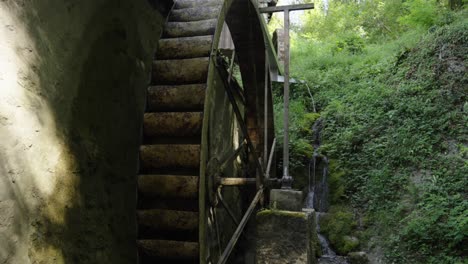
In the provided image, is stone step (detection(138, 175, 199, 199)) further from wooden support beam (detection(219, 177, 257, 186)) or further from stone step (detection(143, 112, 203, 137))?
wooden support beam (detection(219, 177, 257, 186))

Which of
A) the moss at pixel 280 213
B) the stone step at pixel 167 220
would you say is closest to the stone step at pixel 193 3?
the stone step at pixel 167 220

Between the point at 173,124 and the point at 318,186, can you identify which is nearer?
the point at 173,124

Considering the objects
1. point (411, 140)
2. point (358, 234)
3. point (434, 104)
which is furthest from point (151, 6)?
point (434, 104)

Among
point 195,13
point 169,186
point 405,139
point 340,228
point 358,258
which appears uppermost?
point 195,13

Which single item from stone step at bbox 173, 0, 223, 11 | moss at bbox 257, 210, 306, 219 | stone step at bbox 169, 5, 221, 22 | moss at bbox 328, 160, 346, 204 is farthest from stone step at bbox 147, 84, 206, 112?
moss at bbox 328, 160, 346, 204

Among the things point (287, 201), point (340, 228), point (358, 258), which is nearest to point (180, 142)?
point (287, 201)

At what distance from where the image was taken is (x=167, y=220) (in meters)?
2.58

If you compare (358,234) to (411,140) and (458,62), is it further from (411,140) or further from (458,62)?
(458,62)

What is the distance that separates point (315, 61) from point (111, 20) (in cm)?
1050

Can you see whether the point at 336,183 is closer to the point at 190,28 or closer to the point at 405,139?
the point at 405,139

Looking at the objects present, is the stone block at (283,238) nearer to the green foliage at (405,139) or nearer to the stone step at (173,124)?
A: the stone step at (173,124)

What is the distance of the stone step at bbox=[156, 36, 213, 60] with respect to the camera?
2908 mm

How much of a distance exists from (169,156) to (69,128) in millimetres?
736

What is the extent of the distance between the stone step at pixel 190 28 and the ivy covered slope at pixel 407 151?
4374 mm
